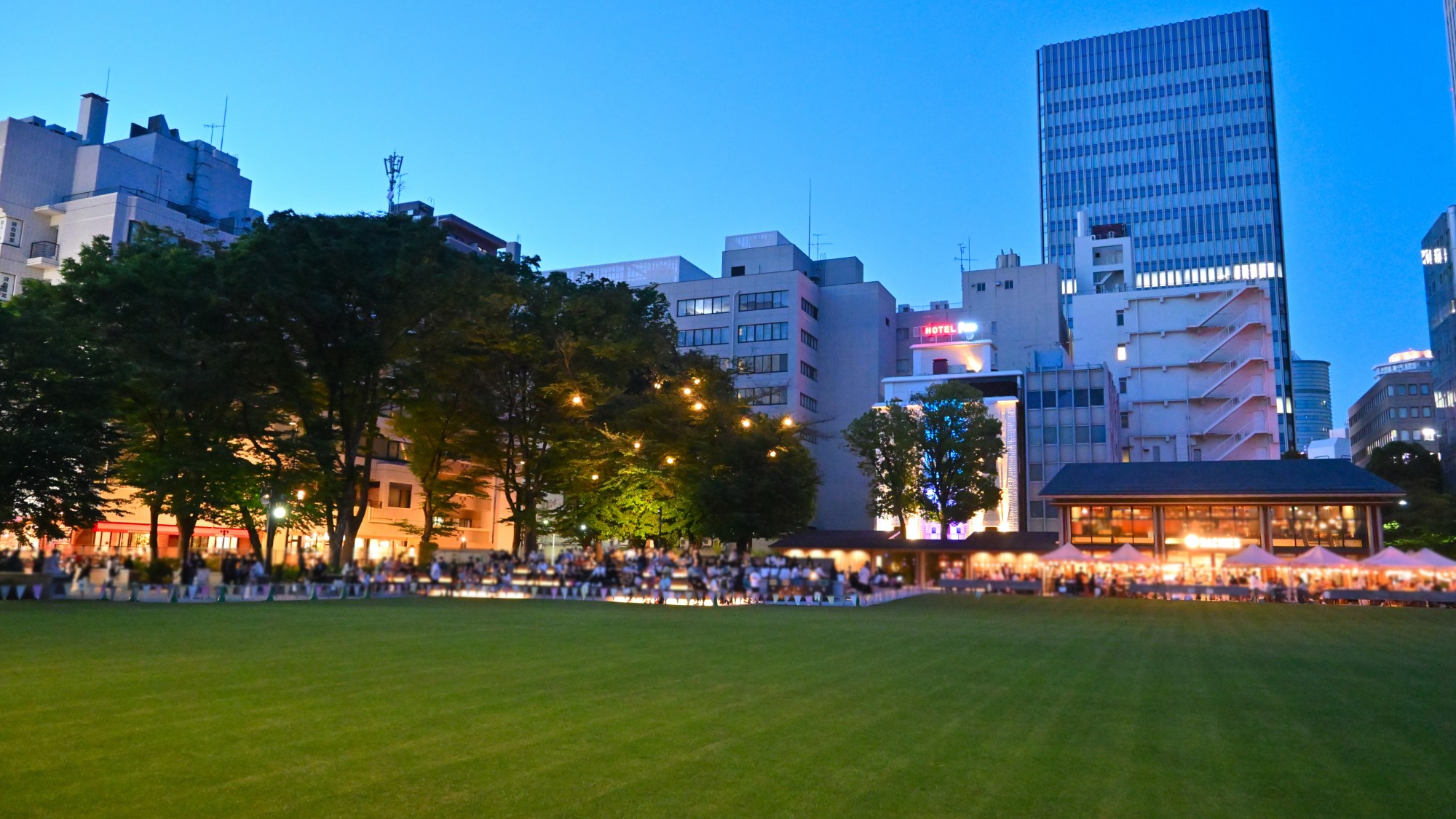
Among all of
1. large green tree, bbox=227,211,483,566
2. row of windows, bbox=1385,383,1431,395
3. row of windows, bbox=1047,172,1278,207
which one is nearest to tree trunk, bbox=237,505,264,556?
large green tree, bbox=227,211,483,566

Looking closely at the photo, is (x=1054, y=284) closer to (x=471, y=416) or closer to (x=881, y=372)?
(x=881, y=372)

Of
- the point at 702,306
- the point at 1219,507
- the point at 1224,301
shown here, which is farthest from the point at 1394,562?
the point at 702,306

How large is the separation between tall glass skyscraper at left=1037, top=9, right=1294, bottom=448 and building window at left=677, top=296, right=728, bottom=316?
7816cm

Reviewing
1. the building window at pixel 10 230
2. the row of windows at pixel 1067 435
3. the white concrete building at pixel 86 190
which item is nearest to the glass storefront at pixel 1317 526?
the row of windows at pixel 1067 435

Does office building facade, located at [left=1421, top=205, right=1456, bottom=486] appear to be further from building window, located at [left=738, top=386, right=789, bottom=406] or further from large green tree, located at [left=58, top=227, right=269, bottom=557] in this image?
large green tree, located at [left=58, top=227, right=269, bottom=557]

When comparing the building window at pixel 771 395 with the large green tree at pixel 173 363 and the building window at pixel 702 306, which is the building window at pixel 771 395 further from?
the large green tree at pixel 173 363

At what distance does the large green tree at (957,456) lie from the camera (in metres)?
64.2

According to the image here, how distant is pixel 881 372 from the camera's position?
93.7m

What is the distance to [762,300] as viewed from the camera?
91938 mm

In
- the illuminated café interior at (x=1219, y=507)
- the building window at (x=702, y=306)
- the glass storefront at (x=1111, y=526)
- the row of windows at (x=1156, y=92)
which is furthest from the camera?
the row of windows at (x=1156, y=92)

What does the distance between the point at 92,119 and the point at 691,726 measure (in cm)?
7132

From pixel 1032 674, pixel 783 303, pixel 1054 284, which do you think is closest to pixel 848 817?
pixel 1032 674

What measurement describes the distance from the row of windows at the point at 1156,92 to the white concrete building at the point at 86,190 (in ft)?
441

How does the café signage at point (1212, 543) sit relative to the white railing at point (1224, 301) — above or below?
below
